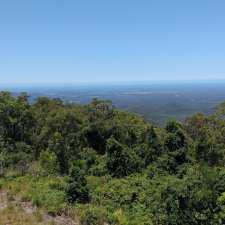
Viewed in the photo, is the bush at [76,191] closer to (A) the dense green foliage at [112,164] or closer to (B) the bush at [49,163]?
(A) the dense green foliage at [112,164]

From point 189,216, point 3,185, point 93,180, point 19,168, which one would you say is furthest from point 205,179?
point 19,168

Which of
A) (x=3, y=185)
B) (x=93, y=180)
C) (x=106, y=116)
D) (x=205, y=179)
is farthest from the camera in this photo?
(x=106, y=116)

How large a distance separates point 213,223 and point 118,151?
1189 cm

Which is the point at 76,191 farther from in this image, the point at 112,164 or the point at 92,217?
the point at 112,164

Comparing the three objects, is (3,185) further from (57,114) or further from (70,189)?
(57,114)

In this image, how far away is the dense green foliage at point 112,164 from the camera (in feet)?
49.2

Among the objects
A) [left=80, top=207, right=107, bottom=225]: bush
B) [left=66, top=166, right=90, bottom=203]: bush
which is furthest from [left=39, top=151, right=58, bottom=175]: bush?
[left=80, top=207, right=107, bottom=225]: bush

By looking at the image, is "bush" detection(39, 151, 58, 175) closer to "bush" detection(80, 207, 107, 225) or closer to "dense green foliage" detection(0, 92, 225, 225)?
"dense green foliage" detection(0, 92, 225, 225)

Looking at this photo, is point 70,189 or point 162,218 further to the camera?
point 70,189

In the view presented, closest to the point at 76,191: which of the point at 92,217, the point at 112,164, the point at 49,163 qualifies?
the point at 92,217

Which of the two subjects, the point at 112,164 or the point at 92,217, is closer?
the point at 92,217

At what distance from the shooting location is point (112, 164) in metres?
25.5

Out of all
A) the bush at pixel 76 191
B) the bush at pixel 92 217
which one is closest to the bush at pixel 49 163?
the bush at pixel 76 191

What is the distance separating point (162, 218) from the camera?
49.1 ft
